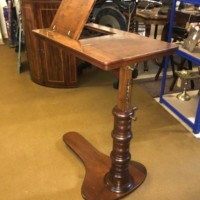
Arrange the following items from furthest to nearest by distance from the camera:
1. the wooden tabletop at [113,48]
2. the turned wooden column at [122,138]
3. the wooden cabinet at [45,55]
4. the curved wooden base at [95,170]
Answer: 1. the wooden cabinet at [45,55]
2. the curved wooden base at [95,170]
3. the turned wooden column at [122,138]
4. the wooden tabletop at [113,48]

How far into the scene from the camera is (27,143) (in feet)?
6.34

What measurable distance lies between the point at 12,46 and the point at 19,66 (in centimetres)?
121

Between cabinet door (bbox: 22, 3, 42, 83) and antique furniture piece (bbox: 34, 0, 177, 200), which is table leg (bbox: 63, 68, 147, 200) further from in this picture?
cabinet door (bbox: 22, 3, 42, 83)

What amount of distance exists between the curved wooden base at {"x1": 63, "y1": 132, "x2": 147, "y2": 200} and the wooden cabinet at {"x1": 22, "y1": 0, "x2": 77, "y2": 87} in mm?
1025

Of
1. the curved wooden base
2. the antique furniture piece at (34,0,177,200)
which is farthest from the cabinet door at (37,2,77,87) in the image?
the antique furniture piece at (34,0,177,200)

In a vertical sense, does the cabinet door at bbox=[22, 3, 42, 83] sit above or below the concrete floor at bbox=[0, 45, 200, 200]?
above

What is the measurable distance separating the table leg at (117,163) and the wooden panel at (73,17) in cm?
34

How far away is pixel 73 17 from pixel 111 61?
485 millimetres

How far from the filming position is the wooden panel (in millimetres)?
1213

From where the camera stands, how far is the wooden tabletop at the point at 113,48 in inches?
38.2

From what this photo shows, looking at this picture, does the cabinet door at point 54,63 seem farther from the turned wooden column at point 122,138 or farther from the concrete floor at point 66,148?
the turned wooden column at point 122,138

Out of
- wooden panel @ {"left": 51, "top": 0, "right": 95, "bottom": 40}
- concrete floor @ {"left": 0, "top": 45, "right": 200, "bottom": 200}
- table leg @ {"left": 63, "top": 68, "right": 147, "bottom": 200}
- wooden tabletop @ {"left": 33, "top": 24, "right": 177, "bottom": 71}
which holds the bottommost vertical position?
concrete floor @ {"left": 0, "top": 45, "right": 200, "bottom": 200}

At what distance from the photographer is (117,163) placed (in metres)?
1.36

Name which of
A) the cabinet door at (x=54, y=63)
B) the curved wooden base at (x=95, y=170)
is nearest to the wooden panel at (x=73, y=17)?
the curved wooden base at (x=95, y=170)
